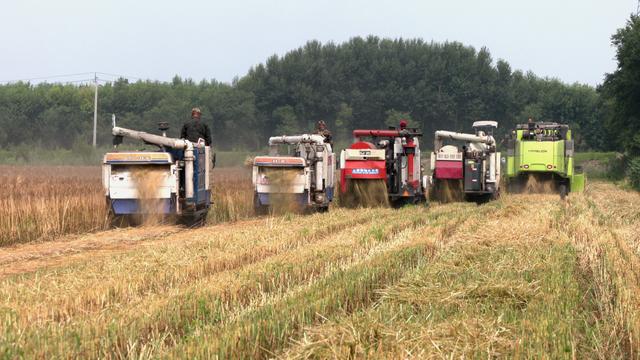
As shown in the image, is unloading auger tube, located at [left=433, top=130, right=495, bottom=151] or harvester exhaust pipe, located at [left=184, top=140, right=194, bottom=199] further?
unloading auger tube, located at [left=433, top=130, right=495, bottom=151]

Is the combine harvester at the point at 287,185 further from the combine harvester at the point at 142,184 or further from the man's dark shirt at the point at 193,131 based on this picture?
the combine harvester at the point at 142,184

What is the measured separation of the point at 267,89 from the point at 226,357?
72483mm

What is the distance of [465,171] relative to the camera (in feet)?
65.4

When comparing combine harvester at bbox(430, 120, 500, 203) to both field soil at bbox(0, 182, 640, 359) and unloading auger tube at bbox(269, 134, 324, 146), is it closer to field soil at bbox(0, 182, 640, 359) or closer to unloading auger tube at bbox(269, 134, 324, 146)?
unloading auger tube at bbox(269, 134, 324, 146)

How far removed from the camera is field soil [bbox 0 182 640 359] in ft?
14.0

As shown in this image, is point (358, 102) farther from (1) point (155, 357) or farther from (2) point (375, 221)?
(1) point (155, 357)

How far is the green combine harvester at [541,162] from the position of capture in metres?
22.8

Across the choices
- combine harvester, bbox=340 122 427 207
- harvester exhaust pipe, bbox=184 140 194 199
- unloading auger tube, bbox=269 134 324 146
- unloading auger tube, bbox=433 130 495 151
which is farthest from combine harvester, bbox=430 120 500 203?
harvester exhaust pipe, bbox=184 140 194 199

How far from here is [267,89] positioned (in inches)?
2977

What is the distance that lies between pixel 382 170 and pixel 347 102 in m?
57.9

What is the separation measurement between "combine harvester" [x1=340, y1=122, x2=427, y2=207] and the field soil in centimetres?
711

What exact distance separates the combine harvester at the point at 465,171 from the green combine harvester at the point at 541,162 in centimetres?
309

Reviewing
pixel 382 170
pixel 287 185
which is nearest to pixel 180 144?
pixel 287 185

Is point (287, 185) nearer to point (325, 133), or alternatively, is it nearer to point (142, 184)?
point (325, 133)
